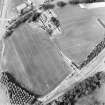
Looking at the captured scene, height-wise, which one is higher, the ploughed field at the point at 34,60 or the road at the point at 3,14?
the road at the point at 3,14

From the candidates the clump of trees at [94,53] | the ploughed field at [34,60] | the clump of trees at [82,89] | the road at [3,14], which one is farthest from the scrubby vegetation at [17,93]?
the clump of trees at [94,53]

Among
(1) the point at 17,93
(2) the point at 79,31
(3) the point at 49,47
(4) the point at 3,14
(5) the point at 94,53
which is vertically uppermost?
(4) the point at 3,14

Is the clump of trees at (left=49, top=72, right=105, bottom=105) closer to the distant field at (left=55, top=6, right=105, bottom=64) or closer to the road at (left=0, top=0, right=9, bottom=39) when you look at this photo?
the distant field at (left=55, top=6, right=105, bottom=64)

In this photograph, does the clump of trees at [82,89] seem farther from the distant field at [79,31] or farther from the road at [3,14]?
the road at [3,14]

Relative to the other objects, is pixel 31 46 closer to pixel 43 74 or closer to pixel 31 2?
pixel 43 74

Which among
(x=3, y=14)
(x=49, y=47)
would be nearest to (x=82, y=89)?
(x=49, y=47)

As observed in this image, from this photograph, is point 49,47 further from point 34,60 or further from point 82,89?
point 82,89
